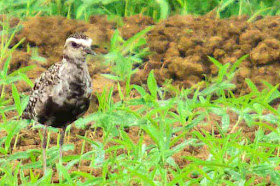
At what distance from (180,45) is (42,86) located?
2131 millimetres

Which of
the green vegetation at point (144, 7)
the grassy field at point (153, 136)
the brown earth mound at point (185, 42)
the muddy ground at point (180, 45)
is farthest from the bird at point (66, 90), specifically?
the green vegetation at point (144, 7)

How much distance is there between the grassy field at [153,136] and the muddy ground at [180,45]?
11 centimetres

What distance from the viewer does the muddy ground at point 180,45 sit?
7.52 metres

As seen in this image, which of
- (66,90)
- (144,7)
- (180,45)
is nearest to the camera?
(66,90)

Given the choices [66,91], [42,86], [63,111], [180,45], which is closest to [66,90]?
[66,91]

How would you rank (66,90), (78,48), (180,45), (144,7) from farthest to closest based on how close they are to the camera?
(144,7) < (180,45) < (78,48) < (66,90)

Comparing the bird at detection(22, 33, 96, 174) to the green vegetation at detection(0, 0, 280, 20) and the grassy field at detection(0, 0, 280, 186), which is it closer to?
the grassy field at detection(0, 0, 280, 186)

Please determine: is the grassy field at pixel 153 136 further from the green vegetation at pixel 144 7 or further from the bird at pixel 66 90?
the green vegetation at pixel 144 7

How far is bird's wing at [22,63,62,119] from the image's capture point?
5974 millimetres

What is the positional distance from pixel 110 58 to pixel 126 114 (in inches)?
52.3

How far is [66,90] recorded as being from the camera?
5879 mm

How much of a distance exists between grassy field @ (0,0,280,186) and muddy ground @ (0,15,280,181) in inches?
4.5

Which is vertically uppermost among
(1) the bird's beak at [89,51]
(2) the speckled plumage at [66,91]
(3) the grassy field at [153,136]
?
(1) the bird's beak at [89,51]

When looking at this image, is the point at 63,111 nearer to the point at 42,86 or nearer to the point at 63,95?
the point at 63,95
